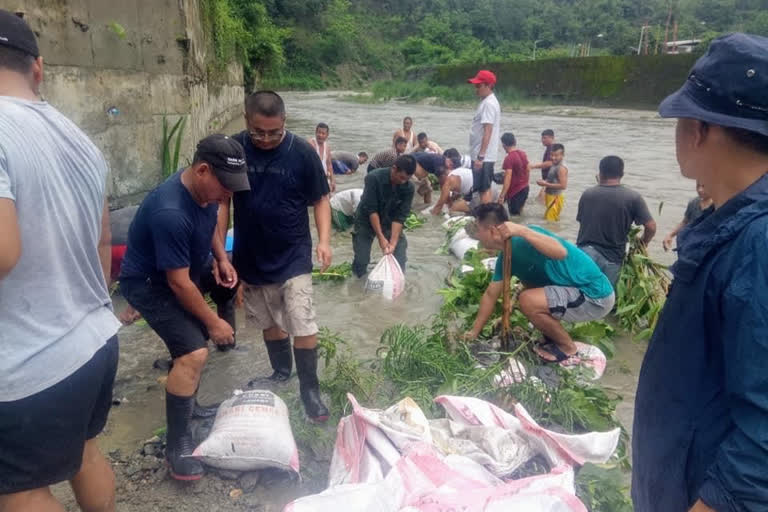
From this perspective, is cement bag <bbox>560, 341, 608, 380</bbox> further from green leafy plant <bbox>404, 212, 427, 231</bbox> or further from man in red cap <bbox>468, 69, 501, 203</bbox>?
man in red cap <bbox>468, 69, 501, 203</bbox>

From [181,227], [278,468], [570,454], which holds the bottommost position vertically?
[278,468]

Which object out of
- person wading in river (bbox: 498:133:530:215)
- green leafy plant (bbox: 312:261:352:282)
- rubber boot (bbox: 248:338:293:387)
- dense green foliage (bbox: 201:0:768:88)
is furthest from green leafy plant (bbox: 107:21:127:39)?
dense green foliage (bbox: 201:0:768:88)

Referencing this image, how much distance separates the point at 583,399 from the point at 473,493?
1355 mm

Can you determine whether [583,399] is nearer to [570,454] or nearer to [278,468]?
[570,454]

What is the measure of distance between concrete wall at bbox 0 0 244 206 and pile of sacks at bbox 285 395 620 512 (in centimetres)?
413

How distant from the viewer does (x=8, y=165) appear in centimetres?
140

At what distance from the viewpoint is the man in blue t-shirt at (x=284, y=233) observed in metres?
3.09

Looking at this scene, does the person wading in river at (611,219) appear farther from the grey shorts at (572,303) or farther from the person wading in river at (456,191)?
the person wading in river at (456,191)

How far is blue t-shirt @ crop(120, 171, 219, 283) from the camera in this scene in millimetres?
2500

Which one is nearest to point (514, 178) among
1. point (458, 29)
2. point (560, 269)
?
point (560, 269)

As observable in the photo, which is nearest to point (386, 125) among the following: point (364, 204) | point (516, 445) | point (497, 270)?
point (364, 204)

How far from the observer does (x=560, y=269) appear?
3947mm

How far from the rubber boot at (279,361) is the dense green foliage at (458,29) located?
1770 inches

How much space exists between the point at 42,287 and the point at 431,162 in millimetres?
8104
